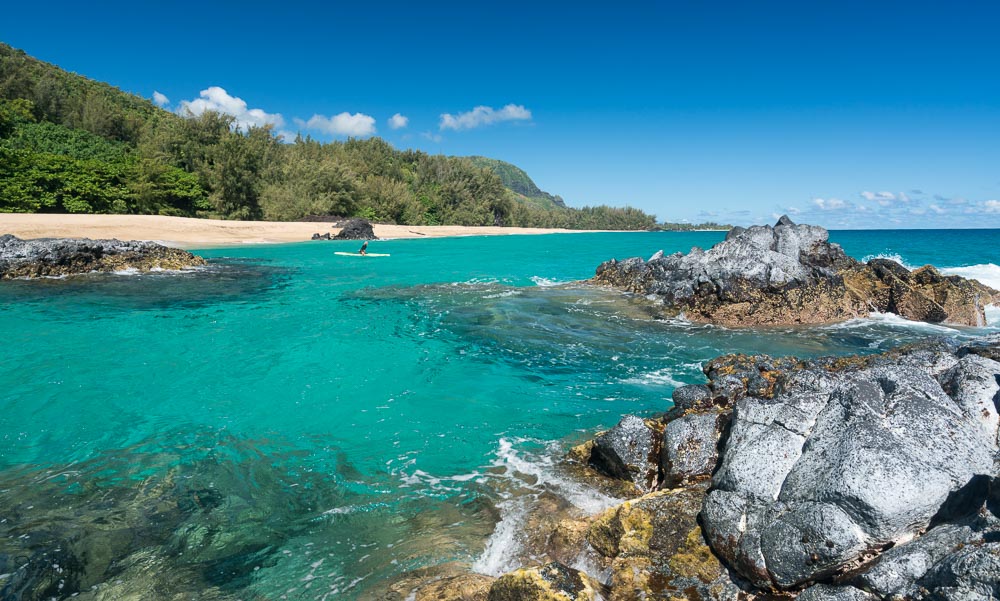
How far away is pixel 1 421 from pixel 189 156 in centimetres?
6099

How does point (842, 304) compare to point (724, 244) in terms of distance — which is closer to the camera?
point (842, 304)

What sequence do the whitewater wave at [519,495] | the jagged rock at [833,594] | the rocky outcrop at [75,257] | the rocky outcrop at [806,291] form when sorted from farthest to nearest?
the rocky outcrop at [75,257] → the rocky outcrop at [806,291] → the whitewater wave at [519,495] → the jagged rock at [833,594]

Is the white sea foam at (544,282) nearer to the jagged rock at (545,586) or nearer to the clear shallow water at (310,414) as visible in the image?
the clear shallow water at (310,414)

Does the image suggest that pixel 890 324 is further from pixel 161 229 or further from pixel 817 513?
pixel 161 229

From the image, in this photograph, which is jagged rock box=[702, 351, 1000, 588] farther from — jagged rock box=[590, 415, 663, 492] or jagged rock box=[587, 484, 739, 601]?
jagged rock box=[590, 415, 663, 492]

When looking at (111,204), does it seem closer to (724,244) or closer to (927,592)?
(724,244)

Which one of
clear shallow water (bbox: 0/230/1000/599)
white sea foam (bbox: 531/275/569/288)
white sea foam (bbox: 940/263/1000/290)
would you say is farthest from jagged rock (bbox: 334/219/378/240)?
white sea foam (bbox: 940/263/1000/290)

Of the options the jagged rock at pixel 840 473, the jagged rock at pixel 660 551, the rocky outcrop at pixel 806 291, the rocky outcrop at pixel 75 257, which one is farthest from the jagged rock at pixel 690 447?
the rocky outcrop at pixel 75 257

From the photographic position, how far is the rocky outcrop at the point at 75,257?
2098cm

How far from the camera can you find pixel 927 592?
2.99m

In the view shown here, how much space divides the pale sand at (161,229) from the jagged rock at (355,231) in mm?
3372

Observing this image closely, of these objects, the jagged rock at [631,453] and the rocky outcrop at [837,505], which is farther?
the jagged rock at [631,453]

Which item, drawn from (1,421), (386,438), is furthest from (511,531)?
(1,421)

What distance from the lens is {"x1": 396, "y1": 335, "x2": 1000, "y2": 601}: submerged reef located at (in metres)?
3.32
